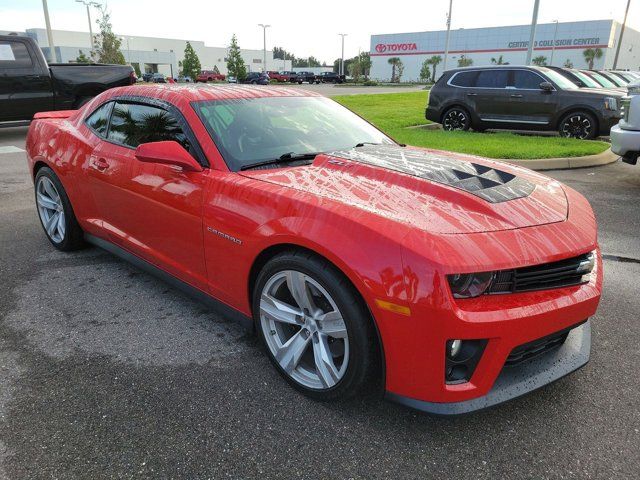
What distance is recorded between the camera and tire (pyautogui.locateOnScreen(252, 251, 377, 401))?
6.95ft

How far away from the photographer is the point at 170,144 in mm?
2805

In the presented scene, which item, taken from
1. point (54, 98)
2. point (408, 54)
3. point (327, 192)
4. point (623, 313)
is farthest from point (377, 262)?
point (408, 54)

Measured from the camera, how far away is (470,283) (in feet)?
6.43

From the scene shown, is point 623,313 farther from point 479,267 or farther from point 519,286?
point 479,267

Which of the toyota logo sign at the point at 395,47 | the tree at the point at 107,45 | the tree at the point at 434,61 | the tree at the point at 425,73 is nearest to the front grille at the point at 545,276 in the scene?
the tree at the point at 107,45

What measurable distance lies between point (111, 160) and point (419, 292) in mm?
2611

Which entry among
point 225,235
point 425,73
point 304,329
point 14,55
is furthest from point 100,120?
point 425,73

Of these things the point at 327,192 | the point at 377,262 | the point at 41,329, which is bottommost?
the point at 41,329

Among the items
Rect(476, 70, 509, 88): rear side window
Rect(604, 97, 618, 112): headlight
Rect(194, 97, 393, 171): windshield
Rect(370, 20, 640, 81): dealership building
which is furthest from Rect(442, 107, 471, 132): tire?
Rect(370, 20, 640, 81): dealership building

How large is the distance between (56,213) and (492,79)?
9870 millimetres

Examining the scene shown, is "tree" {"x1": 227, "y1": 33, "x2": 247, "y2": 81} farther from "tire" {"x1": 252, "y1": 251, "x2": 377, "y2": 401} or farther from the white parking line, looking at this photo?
"tire" {"x1": 252, "y1": 251, "x2": 377, "y2": 401}

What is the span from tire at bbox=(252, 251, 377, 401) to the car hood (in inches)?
14.6

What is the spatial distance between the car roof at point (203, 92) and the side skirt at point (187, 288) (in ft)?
3.75

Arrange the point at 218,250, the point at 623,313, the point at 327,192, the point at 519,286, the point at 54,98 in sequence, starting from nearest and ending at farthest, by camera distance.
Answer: the point at 519,286 < the point at 327,192 < the point at 218,250 < the point at 623,313 < the point at 54,98
